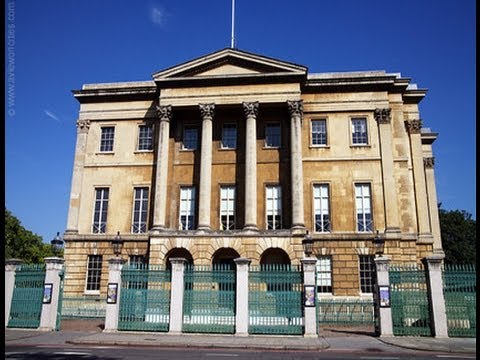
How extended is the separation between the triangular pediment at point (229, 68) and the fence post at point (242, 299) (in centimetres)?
1539

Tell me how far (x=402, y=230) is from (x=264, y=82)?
13.4m

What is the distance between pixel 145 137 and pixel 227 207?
8.21 metres

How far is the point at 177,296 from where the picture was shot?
1888cm

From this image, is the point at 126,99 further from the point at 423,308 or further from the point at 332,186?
the point at 423,308

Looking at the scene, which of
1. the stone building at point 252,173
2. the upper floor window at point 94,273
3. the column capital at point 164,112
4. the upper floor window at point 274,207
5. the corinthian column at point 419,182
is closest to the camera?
the stone building at point 252,173

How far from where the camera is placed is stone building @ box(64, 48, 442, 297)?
28344 millimetres

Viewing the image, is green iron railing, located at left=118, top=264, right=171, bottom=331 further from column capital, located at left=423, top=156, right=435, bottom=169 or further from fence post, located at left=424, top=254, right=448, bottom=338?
column capital, located at left=423, top=156, right=435, bottom=169

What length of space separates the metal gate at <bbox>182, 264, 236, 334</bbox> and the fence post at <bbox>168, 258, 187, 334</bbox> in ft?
0.99

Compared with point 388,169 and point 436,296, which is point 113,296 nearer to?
point 436,296

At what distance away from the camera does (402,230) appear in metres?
29.2

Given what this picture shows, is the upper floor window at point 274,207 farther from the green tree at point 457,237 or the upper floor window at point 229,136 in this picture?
the green tree at point 457,237

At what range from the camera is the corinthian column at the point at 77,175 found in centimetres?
3119

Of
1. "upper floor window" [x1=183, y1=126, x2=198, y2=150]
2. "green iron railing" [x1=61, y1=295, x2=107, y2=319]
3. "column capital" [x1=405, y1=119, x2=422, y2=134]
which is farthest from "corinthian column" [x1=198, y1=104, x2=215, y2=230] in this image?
"column capital" [x1=405, y1=119, x2=422, y2=134]

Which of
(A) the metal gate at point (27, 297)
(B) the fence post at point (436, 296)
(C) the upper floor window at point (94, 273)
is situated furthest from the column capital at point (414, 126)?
(A) the metal gate at point (27, 297)
